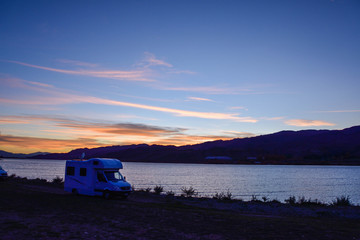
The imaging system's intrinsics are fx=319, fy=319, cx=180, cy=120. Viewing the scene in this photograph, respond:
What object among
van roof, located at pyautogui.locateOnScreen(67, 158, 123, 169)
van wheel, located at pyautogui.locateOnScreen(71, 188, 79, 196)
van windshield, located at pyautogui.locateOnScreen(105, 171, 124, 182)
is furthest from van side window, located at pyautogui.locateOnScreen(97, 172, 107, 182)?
van wheel, located at pyautogui.locateOnScreen(71, 188, 79, 196)

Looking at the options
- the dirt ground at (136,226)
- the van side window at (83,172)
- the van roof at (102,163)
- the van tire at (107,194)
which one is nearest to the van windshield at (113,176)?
the van roof at (102,163)

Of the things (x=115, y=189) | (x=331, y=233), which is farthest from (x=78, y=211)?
(x=331, y=233)

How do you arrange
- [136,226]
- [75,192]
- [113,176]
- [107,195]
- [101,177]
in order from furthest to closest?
[75,192]
[113,176]
[101,177]
[107,195]
[136,226]

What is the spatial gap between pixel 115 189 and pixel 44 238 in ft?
39.4

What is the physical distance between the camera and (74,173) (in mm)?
23906

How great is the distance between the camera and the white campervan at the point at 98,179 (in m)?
21.8

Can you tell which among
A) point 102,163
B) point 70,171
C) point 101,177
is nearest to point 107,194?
point 101,177

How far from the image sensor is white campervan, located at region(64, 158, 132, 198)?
71.7 feet

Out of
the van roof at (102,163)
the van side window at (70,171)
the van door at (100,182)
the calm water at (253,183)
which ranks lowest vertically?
the calm water at (253,183)

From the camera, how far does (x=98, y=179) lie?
22.5 metres

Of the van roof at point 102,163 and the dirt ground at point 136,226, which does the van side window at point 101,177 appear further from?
the dirt ground at point 136,226

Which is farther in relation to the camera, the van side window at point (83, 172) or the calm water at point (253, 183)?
the calm water at point (253, 183)

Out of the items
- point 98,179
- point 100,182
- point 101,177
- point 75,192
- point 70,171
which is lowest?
point 75,192

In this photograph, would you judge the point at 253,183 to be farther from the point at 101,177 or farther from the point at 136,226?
the point at 136,226
